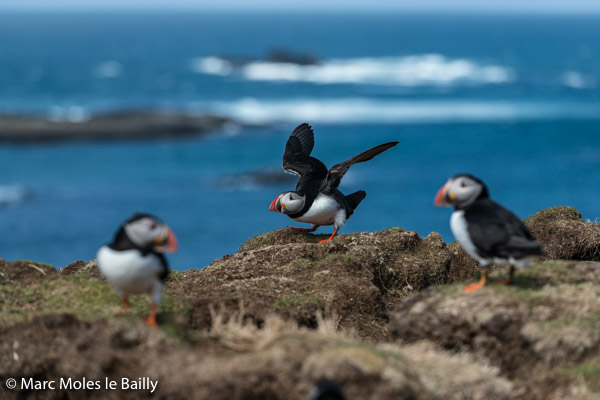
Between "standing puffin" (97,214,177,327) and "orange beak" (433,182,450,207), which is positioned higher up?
"orange beak" (433,182,450,207)

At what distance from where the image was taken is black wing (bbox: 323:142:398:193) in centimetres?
1311

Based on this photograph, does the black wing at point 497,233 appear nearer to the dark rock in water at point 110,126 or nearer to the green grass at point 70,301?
the green grass at point 70,301

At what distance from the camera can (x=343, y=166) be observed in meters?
13.6

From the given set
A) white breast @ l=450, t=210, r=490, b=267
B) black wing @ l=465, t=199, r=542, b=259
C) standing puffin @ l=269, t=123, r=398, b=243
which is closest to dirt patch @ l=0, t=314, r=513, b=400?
white breast @ l=450, t=210, r=490, b=267

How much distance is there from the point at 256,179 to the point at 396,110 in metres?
36.2

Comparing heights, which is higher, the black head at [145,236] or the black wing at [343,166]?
the black wing at [343,166]

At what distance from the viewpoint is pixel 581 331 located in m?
8.72

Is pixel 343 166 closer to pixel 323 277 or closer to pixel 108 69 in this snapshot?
pixel 323 277

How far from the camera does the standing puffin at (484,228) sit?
347 inches

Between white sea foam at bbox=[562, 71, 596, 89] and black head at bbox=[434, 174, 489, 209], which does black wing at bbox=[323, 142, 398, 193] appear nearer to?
black head at bbox=[434, 174, 489, 209]

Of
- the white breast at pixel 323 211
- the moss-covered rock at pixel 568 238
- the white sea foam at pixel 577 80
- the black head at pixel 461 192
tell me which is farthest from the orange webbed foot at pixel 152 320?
the white sea foam at pixel 577 80

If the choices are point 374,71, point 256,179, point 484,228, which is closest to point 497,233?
point 484,228

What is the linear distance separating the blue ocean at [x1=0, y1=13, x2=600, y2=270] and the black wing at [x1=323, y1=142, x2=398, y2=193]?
1425cm

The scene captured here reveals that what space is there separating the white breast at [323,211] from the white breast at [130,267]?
18.4 feet
